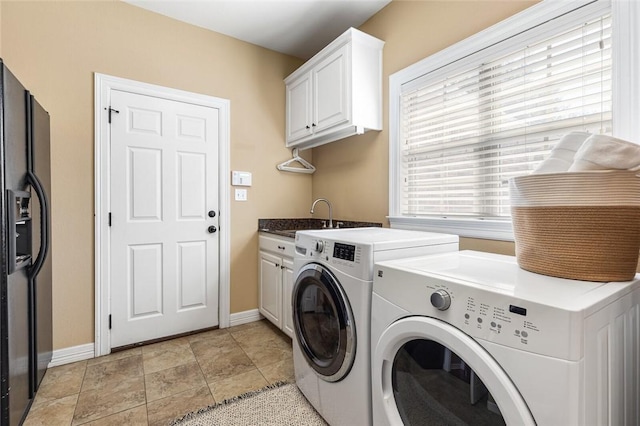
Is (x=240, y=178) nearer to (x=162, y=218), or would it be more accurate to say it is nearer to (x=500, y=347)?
(x=162, y=218)

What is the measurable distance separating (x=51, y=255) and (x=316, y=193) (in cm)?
217

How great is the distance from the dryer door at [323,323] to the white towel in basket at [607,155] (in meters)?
0.97

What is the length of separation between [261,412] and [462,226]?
1.53m

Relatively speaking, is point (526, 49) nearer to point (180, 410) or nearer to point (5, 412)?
point (180, 410)

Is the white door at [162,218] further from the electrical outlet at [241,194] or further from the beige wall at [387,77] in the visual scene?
the beige wall at [387,77]

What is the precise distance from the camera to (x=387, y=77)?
228cm

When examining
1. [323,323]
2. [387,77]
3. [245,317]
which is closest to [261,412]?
[323,323]

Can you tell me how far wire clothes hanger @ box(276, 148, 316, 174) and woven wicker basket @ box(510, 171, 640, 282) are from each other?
2.33 m

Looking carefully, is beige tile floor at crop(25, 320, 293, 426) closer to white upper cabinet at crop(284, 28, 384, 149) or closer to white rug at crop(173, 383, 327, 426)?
white rug at crop(173, 383, 327, 426)

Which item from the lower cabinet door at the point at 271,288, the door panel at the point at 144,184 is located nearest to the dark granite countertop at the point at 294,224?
the lower cabinet door at the point at 271,288

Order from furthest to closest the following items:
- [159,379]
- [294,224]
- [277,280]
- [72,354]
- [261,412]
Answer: [294,224], [277,280], [72,354], [159,379], [261,412]

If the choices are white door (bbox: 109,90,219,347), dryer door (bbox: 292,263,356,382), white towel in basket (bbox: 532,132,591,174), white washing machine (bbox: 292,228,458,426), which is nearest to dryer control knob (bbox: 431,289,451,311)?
white washing machine (bbox: 292,228,458,426)

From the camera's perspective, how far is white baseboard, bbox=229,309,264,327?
108 inches

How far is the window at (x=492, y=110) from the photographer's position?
1325 mm
